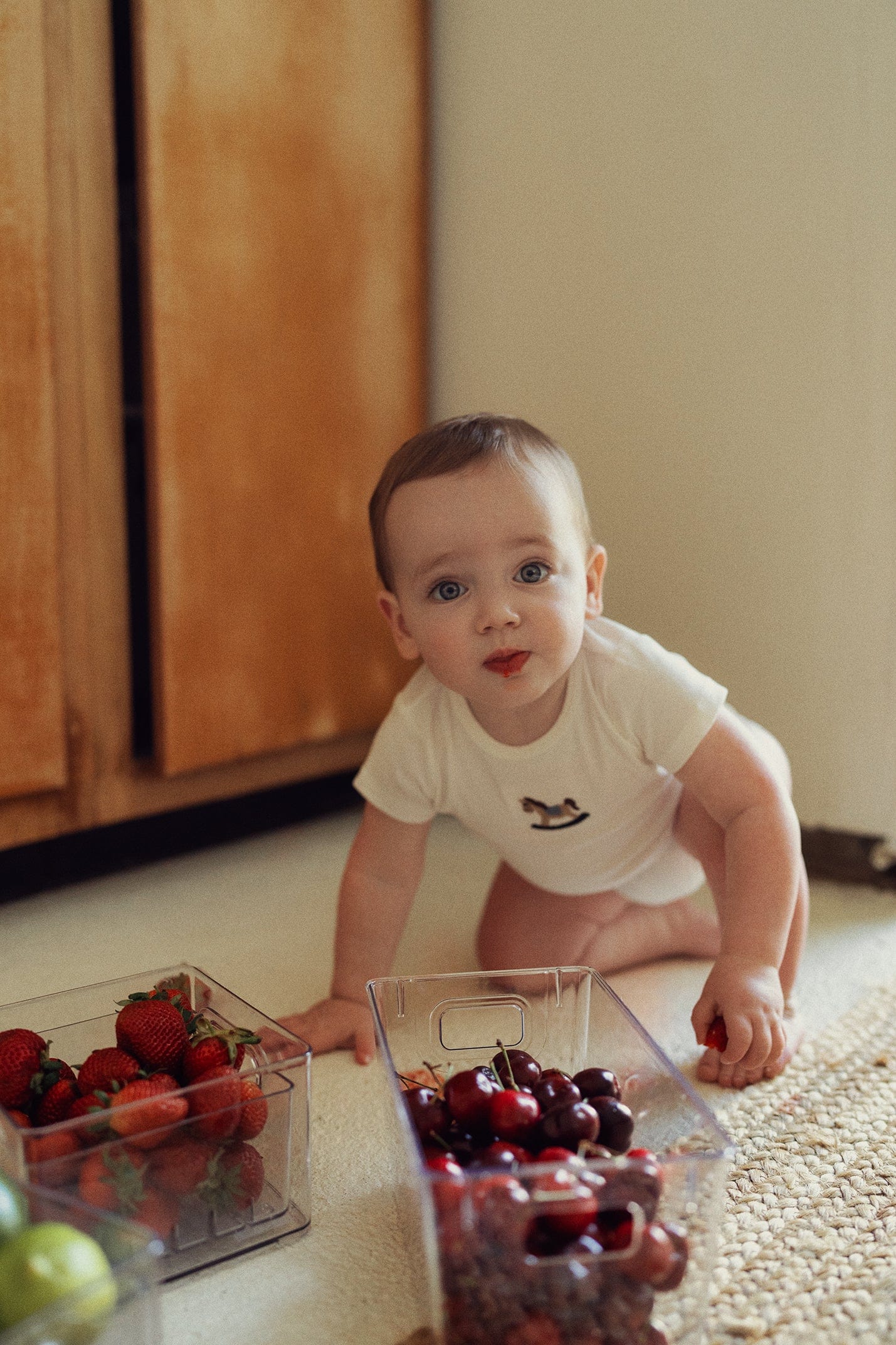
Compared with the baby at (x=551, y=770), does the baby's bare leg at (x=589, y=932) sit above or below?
below

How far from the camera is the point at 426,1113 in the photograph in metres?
0.67

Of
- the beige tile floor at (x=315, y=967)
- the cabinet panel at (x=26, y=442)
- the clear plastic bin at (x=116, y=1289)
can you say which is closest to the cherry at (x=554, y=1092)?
the beige tile floor at (x=315, y=967)

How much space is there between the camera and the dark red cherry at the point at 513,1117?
641mm

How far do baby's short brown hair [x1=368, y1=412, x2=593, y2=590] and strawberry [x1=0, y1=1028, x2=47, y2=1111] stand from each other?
17.1 inches

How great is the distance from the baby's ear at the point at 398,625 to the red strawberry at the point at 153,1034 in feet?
1.14

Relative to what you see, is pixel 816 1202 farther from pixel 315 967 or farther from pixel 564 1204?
pixel 315 967

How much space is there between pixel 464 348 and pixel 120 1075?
43.7 inches

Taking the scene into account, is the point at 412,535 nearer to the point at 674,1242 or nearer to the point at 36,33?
the point at 674,1242

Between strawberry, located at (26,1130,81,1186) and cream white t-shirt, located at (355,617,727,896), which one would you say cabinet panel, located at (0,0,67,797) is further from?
strawberry, located at (26,1130,81,1186)

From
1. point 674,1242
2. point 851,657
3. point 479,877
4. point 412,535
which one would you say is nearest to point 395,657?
point 479,877

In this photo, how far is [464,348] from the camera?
1570 mm

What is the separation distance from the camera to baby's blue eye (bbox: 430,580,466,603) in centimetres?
91

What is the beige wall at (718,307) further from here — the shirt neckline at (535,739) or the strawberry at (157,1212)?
the strawberry at (157,1212)

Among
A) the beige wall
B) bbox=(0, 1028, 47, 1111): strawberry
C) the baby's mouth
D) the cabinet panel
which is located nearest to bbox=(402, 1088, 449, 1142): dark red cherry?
bbox=(0, 1028, 47, 1111): strawberry
